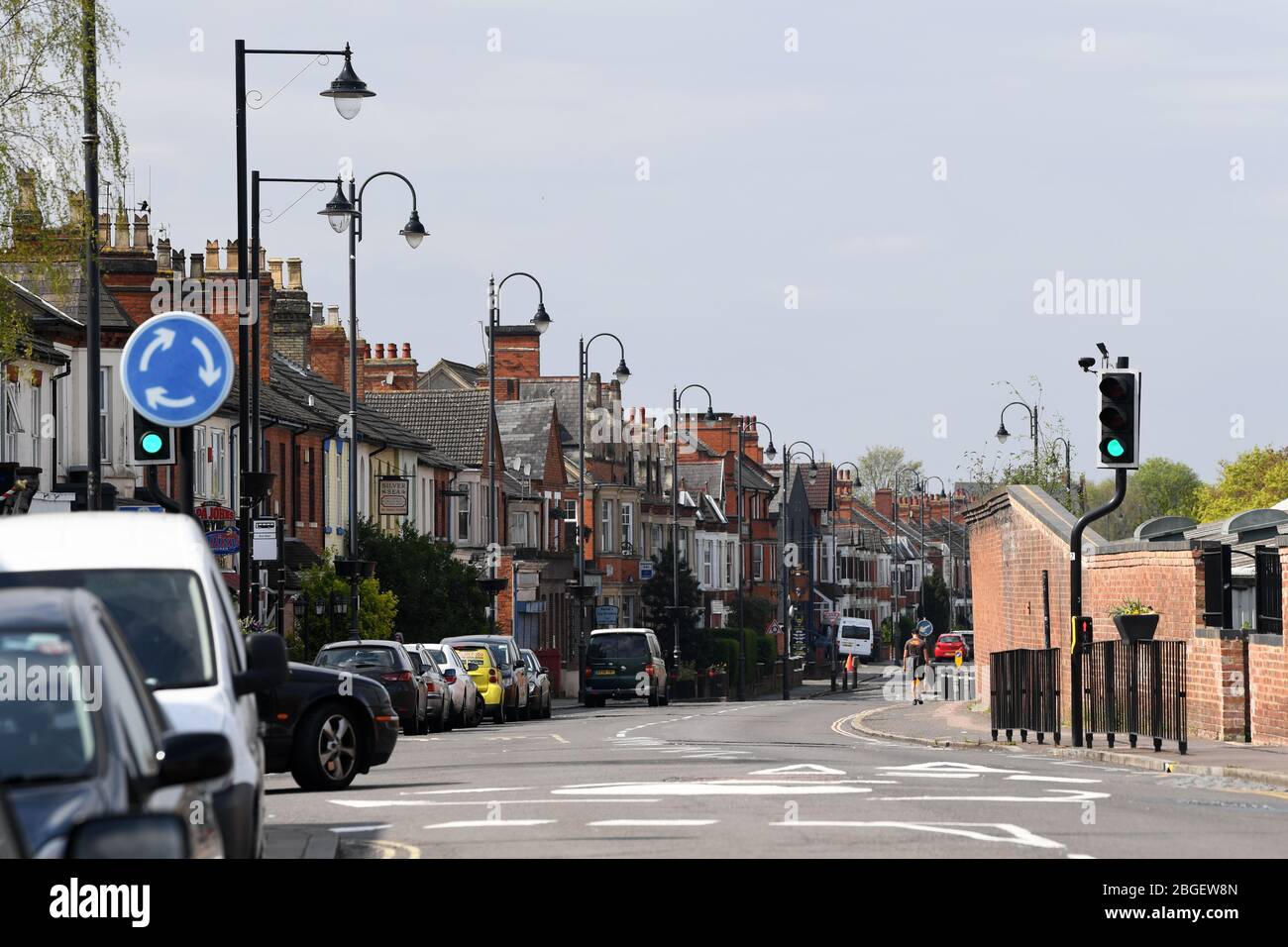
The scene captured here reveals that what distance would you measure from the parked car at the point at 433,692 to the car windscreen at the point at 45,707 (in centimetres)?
2732

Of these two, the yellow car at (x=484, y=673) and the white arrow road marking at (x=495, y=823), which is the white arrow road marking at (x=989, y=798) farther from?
the yellow car at (x=484, y=673)

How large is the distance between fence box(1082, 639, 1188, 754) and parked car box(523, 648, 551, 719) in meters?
19.2

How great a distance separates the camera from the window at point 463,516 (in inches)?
2758

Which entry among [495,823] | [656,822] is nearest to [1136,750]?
[656,822]

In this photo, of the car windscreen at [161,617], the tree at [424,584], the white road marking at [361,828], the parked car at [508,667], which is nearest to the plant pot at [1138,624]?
the parked car at [508,667]

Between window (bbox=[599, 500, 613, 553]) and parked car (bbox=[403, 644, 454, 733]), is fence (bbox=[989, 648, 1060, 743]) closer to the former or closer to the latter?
parked car (bbox=[403, 644, 454, 733])

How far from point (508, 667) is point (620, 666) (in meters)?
12.5

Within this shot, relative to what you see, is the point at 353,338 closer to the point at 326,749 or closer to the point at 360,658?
the point at 360,658

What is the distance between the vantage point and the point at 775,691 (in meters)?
94.7

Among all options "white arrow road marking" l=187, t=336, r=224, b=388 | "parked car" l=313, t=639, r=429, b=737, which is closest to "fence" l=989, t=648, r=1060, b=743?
Answer: "parked car" l=313, t=639, r=429, b=737

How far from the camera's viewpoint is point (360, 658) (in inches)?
1147

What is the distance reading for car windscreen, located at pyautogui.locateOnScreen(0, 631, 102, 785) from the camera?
6.11 m

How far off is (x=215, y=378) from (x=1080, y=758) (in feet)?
41.6
